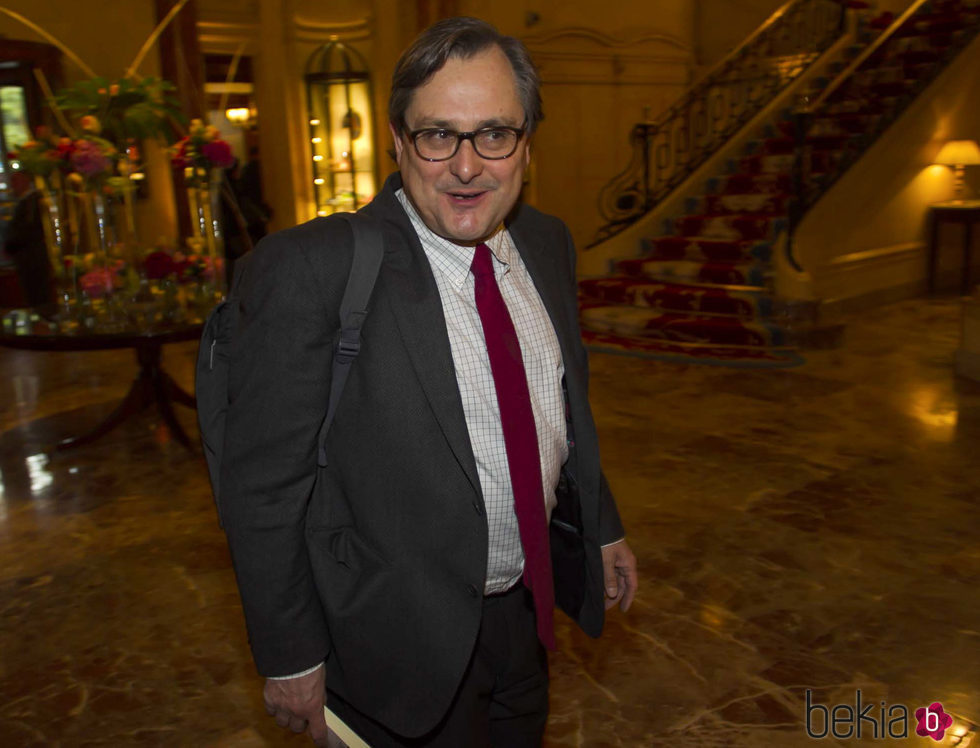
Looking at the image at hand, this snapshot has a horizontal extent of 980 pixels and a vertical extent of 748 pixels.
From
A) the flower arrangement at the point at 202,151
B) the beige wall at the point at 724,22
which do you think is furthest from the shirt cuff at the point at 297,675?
the beige wall at the point at 724,22

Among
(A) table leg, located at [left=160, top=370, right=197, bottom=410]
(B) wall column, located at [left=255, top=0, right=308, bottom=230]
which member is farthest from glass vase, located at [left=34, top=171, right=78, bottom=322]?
(B) wall column, located at [left=255, top=0, right=308, bottom=230]

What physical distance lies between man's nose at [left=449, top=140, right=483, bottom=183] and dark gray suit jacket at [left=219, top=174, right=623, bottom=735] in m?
0.13

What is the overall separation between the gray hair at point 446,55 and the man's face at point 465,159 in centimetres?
1

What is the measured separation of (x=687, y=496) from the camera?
393 cm

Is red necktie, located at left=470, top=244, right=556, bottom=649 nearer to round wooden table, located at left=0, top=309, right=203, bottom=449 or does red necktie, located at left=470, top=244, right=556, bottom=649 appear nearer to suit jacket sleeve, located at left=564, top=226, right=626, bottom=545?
suit jacket sleeve, located at left=564, top=226, right=626, bottom=545

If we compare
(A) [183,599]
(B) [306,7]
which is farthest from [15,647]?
(B) [306,7]

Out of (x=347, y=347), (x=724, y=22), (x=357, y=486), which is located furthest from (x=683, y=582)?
(x=724, y=22)

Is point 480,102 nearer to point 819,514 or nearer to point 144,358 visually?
point 819,514

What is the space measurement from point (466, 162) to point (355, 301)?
0.89 feet

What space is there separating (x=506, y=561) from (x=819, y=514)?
2.63 m

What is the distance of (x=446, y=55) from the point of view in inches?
49.3

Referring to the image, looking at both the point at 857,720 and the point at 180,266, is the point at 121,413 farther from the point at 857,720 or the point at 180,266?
the point at 857,720

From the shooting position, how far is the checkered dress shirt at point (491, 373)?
135 centimetres

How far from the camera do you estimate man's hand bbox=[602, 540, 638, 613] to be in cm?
175
